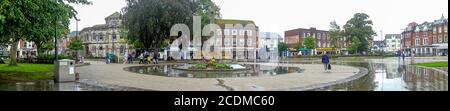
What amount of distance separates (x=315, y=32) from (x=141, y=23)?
69.8m

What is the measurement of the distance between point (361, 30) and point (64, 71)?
69.4 meters

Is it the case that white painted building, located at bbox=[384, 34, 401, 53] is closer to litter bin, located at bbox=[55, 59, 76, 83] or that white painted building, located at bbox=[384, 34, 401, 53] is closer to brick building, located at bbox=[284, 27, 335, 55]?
brick building, located at bbox=[284, 27, 335, 55]

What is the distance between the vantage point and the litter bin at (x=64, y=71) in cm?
1390

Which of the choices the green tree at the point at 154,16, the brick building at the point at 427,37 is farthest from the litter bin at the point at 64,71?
the brick building at the point at 427,37

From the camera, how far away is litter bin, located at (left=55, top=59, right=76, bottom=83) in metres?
13.9

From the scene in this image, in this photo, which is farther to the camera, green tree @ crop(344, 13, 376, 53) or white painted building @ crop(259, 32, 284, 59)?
white painted building @ crop(259, 32, 284, 59)

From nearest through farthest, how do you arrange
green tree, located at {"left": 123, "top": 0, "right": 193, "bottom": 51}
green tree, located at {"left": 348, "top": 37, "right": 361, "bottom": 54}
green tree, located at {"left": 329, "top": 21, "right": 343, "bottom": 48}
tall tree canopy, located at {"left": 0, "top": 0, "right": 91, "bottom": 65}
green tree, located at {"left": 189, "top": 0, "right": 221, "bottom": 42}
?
1. tall tree canopy, located at {"left": 0, "top": 0, "right": 91, "bottom": 65}
2. green tree, located at {"left": 123, "top": 0, "right": 193, "bottom": 51}
3. green tree, located at {"left": 189, "top": 0, "right": 221, "bottom": 42}
4. green tree, located at {"left": 348, "top": 37, "right": 361, "bottom": 54}
5. green tree, located at {"left": 329, "top": 21, "right": 343, "bottom": 48}

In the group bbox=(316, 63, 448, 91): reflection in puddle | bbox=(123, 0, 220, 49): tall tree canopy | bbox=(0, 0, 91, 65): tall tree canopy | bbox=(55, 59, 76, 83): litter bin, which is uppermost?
bbox=(123, 0, 220, 49): tall tree canopy

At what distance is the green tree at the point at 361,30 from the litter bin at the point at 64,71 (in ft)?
224

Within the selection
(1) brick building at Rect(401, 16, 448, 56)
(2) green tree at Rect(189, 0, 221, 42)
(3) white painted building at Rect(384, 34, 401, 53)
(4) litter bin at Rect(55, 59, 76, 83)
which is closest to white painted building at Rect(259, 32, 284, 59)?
(1) brick building at Rect(401, 16, 448, 56)

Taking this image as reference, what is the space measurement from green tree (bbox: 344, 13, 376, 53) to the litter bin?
68183mm

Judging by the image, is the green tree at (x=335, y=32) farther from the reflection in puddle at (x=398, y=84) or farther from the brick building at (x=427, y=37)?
the reflection in puddle at (x=398, y=84)

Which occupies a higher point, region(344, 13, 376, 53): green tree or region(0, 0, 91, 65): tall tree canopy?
region(344, 13, 376, 53): green tree
